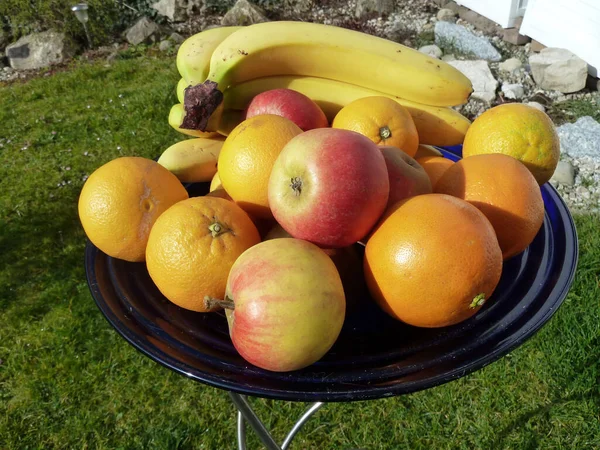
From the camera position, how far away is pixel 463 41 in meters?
4.70

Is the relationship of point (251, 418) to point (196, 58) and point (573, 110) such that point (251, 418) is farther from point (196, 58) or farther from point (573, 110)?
point (573, 110)

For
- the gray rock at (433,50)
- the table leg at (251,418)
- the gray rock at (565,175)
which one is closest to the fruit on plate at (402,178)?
the table leg at (251,418)

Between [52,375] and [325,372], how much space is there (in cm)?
206

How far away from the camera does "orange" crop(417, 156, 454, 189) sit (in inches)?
43.9

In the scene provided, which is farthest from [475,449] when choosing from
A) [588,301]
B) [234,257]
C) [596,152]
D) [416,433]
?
[596,152]

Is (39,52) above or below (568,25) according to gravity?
below

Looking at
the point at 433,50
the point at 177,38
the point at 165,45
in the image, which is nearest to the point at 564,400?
the point at 433,50

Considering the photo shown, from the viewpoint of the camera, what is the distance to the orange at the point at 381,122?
1.11 metres

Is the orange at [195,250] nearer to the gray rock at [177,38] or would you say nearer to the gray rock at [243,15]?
the gray rock at [243,15]

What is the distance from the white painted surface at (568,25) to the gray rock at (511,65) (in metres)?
0.34

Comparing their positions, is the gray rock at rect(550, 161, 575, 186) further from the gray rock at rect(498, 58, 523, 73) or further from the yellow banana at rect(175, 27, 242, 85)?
the yellow banana at rect(175, 27, 242, 85)

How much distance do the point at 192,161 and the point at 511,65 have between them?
387 cm

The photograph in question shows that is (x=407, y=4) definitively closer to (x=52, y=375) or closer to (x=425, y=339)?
(x=52, y=375)

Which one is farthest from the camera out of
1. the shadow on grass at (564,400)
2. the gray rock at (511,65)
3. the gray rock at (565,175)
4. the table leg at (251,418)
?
the gray rock at (511,65)
